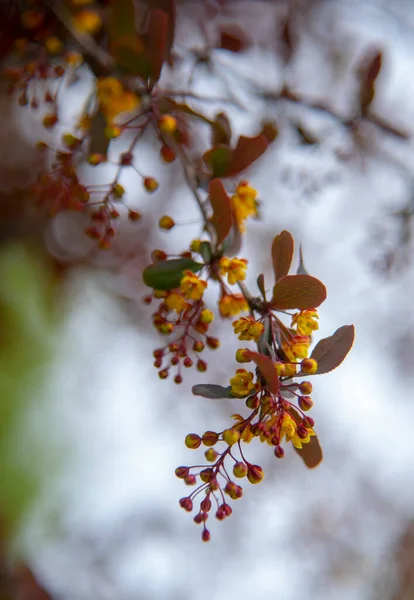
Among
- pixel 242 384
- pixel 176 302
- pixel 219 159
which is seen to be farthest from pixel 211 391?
pixel 219 159

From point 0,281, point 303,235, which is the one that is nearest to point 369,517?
point 303,235

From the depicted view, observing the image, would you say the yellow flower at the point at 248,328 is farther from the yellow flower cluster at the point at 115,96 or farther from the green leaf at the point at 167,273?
the yellow flower cluster at the point at 115,96

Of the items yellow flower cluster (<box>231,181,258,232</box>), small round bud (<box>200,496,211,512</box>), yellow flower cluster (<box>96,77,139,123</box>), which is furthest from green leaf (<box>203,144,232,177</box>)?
small round bud (<box>200,496,211,512</box>)

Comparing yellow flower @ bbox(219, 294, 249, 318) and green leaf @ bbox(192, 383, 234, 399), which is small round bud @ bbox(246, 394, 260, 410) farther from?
yellow flower @ bbox(219, 294, 249, 318)

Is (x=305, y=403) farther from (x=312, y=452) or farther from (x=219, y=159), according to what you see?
(x=219, y=159)

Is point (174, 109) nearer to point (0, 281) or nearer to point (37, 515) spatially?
point (0, 281)

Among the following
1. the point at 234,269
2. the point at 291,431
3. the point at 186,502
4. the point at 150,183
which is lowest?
the point at 186,502

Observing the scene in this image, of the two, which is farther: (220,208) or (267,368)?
(220,208)

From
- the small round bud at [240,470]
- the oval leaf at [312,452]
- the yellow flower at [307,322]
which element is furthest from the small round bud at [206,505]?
the yellow flower at [307,322]
